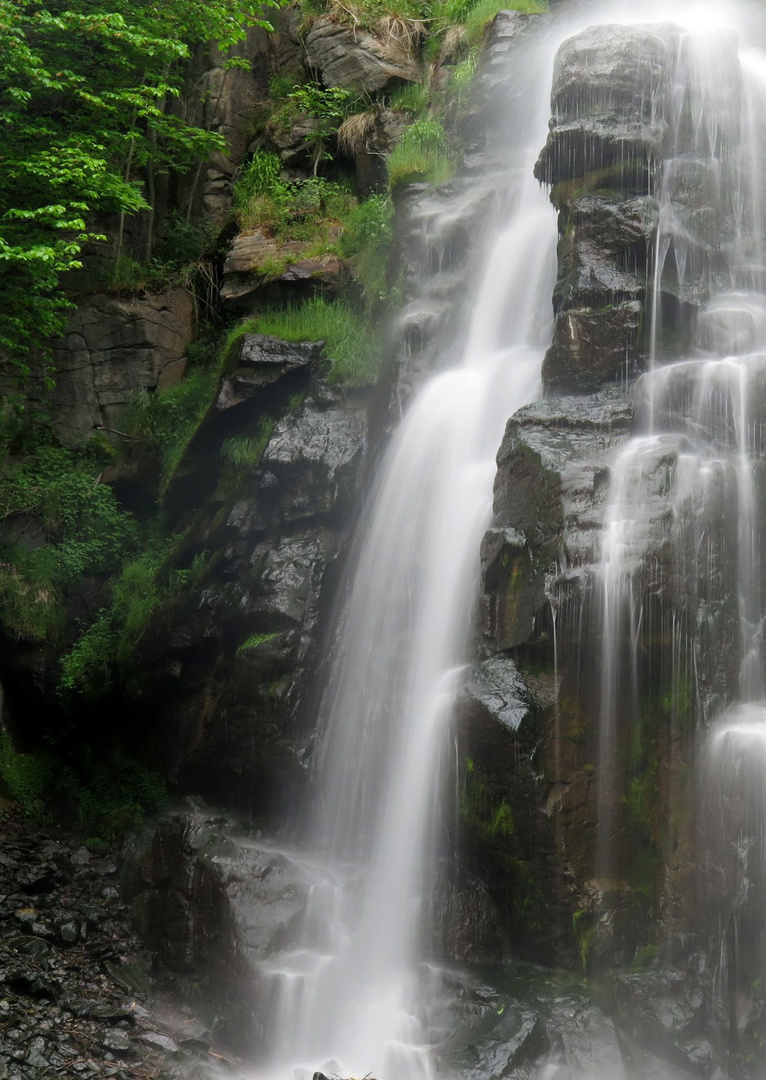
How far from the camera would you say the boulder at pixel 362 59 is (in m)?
12.5

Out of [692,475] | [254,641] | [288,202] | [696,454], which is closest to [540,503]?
[692,475]

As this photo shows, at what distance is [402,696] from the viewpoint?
7.31 metres

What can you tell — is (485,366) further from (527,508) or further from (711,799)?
(711,799)

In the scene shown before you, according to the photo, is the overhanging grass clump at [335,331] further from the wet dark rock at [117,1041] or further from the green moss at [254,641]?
the wet dark rock at [117,1041]

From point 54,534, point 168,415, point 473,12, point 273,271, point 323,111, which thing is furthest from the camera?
point 473,12

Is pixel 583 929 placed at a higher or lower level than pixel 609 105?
lower

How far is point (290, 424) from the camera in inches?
367

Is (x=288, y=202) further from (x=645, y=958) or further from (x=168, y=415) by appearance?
(x=645, y=958)

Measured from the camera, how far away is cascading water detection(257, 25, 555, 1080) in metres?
6.26

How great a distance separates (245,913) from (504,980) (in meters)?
2.09

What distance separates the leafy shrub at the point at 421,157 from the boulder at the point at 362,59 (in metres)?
1.64

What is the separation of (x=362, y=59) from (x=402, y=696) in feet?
31.8

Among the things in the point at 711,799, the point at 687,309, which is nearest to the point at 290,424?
the point at 687,309

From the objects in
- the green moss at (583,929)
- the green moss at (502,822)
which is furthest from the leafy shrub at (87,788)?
the green moss at (583,929)
